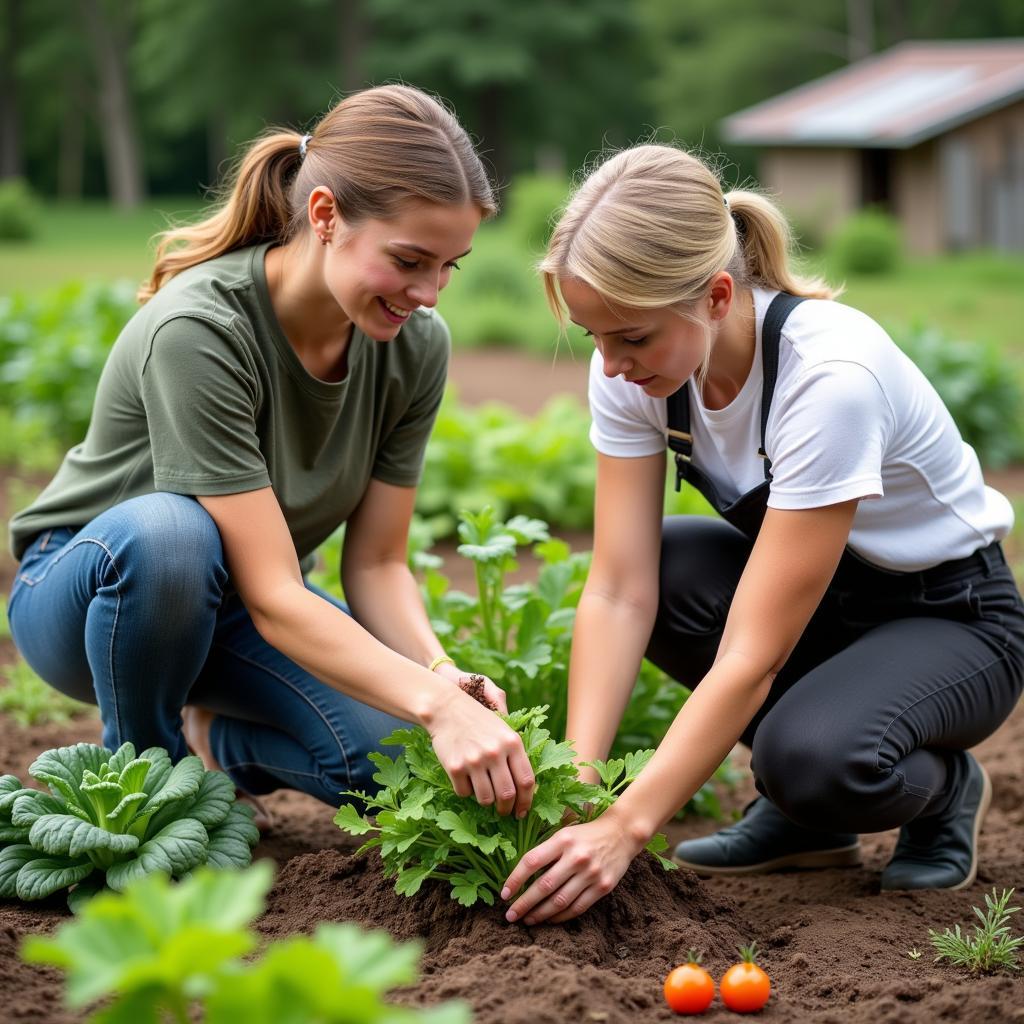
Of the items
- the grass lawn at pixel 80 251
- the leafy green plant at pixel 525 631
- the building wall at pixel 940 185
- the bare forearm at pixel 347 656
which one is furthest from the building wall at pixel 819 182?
the bare forearm at pixel 347 656

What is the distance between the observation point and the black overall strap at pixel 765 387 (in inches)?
98.3

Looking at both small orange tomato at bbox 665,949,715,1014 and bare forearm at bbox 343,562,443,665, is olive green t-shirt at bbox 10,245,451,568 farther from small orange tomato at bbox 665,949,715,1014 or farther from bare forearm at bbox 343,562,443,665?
small orange tomato at bbox 665,949,715,1014

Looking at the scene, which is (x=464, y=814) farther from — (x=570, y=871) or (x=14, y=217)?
(x=14, y=217)

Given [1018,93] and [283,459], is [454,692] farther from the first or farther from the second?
[1018,93]

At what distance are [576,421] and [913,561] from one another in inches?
132

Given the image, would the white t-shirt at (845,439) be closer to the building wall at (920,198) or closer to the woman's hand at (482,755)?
the woman's hand at (482,755)

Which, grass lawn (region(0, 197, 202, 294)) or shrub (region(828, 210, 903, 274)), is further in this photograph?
shrub (region(828, 210, 903, 274))

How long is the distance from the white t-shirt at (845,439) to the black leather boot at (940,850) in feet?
1.81

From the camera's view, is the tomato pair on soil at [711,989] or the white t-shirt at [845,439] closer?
the tomato pair on soil at [711,989]

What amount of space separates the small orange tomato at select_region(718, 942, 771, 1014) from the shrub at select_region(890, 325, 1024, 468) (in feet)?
17.0

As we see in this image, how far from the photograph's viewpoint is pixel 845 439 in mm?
2350

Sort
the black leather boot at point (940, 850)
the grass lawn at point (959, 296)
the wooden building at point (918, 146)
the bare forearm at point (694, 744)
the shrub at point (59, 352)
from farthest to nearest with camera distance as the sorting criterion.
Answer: the wooden building at point (918, 146)
the grass lawn at point (959, 296)
the shrub at point (59, 352)
the black leather boot at point (940, 850)
the bare forearm at point (694, 744)

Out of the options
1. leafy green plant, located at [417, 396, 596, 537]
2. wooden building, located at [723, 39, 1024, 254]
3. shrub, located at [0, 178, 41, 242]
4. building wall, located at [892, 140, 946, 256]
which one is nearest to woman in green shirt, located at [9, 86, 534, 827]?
leafy green plant, located at [417, 396, 596, 537]

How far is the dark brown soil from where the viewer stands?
1.95 meters
